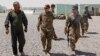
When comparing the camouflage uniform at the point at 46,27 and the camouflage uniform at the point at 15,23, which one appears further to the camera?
the camouflage uniform at the point at 46,27

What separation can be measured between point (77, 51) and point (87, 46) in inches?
60.7

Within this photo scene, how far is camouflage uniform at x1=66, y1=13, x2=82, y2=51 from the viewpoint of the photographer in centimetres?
1194

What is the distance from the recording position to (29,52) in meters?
12.6

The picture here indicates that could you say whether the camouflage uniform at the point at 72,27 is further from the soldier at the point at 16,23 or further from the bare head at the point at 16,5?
the bare head at the point at 16,5

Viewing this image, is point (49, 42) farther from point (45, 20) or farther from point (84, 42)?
point (84, 42)

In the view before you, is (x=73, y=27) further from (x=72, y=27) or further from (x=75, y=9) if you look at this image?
(x=75, y=9)

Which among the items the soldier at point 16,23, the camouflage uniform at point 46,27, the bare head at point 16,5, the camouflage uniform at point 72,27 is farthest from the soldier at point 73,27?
the bare head at point 16,5

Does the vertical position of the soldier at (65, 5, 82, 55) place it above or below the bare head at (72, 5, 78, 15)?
below

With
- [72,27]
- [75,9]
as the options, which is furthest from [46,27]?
[75,9]

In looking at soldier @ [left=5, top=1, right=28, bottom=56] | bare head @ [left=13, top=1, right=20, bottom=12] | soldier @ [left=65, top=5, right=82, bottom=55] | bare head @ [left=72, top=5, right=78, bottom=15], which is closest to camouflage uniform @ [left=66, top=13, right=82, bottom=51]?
soldier @ [left=65, top=5, right=82, bottom=55]

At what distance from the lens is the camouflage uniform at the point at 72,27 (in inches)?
470

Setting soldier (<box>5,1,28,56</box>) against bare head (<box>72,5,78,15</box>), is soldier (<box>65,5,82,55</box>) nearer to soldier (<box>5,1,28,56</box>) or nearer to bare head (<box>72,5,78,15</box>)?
bare head (<box>72,5,78,15</box>)

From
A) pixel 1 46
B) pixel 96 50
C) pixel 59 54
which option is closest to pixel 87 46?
pixel 96 50

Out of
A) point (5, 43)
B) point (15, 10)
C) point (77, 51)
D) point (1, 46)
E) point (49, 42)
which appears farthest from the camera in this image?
point (5, 43)
